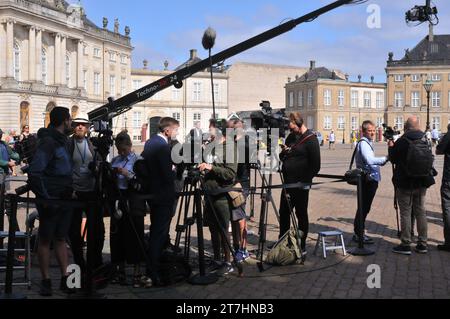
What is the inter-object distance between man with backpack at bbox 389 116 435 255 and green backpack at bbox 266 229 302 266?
1.75 metres

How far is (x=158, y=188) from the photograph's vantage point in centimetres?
636

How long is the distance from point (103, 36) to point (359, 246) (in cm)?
7013

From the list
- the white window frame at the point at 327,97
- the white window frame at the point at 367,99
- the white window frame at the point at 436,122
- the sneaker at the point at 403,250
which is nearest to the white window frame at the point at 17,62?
the white window frame at the point at 327,97

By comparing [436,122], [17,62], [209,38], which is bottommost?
[209,38]

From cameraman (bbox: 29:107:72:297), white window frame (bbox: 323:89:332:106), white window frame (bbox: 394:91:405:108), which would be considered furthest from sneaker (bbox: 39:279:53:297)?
white window frame (bbox: 394:91:405:108)

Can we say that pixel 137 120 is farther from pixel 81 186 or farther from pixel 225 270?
pixel 225 270

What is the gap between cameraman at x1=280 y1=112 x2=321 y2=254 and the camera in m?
7.70

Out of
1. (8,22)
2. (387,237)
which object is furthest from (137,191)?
(8,22)

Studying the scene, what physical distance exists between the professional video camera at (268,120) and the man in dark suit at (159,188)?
4.97ft

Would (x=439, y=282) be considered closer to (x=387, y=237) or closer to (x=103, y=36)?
(x=387, y=237)

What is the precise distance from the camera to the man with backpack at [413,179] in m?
7.95

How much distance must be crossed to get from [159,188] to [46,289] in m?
1.73

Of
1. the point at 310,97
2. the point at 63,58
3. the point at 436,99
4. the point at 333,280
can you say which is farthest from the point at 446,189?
the point at 436,99

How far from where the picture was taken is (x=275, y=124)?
7.56 m
